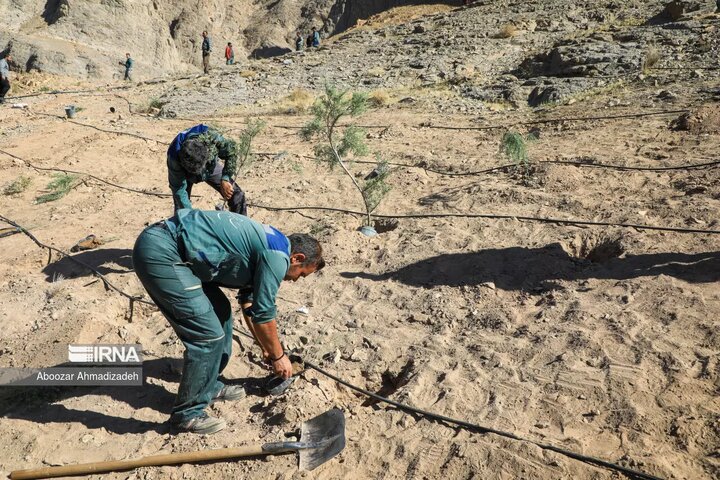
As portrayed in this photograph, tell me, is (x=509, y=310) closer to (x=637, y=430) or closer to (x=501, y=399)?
(x=501, y=399)

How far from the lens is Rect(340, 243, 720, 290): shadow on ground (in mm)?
4289

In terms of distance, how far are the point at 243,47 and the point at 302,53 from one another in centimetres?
1678

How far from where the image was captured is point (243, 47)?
34.8m

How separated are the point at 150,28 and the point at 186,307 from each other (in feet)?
93.6

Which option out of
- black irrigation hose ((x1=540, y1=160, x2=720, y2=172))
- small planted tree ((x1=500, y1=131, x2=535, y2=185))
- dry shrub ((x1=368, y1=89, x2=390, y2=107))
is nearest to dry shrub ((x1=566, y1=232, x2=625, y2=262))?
small planted tree ((x1=500, y1=131, x2=535, y2=185))

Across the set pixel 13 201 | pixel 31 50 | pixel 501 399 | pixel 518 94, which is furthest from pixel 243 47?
pixel 501 399

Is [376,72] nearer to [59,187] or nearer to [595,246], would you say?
[59,187]

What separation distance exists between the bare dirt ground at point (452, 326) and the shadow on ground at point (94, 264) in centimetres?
3

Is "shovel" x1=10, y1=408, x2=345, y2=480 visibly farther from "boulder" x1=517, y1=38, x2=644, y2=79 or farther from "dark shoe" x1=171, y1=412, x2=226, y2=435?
"boulder" x1=517, y1=38, x2=644, y2=79

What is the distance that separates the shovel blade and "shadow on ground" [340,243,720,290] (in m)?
1.78

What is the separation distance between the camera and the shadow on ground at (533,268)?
429cm

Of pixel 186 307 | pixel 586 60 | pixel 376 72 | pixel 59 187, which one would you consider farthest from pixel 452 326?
pixel 376 72

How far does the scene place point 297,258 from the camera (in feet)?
9.37

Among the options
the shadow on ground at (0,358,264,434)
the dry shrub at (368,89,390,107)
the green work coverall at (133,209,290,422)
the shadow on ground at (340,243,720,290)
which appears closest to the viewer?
the green work coverall at (133,209,290,422)
